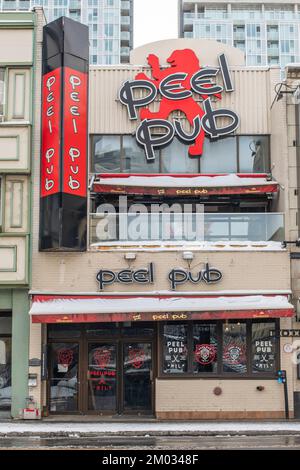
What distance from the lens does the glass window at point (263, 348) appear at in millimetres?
21031

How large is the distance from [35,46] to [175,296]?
28.0ft

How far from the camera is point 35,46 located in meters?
22.0

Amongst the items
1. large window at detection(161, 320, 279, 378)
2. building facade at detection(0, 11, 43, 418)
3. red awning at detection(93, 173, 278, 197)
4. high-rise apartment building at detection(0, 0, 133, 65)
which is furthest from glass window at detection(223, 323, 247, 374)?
high-rise apartment building at detection(0, 0, 133, 65)

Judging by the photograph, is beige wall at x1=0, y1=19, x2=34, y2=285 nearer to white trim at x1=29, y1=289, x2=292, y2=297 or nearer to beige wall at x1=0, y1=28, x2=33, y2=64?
beige wall at x1=0, y1=28, x2=33, y2=64

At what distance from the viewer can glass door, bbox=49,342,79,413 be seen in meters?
21.2

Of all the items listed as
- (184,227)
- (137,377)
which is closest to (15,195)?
(184,227)

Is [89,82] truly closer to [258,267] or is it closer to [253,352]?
[258,267]

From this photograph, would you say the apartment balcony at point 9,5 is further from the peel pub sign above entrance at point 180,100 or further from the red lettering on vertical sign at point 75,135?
the red lettering on vertical sign at point 75,135

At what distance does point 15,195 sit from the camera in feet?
69.7

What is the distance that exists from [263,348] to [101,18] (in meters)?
103

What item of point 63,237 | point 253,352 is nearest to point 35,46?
point 63,237

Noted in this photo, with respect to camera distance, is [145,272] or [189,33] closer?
[145,272]

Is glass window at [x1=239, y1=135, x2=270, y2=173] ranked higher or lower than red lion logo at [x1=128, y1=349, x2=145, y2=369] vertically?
higher

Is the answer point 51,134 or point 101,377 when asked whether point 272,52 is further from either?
point 101,377
